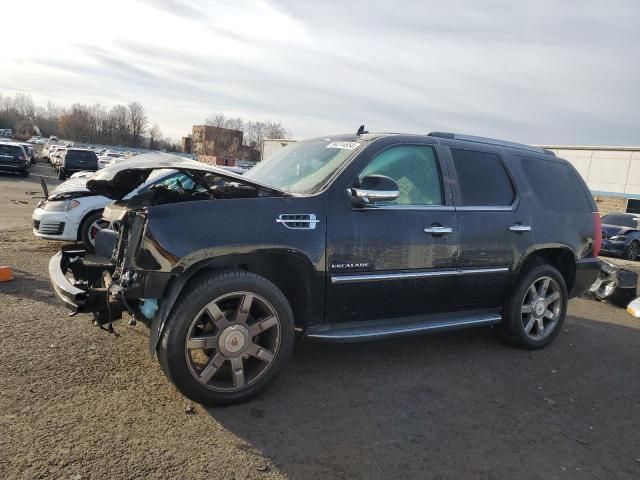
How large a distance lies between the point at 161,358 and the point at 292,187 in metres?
1.61

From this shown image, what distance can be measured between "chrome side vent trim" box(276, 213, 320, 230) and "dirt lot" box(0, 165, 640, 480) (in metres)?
1.22

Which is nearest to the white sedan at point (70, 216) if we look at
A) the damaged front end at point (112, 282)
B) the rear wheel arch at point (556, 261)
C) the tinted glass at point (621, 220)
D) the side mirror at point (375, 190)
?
the damaged front end at point (112, 282)

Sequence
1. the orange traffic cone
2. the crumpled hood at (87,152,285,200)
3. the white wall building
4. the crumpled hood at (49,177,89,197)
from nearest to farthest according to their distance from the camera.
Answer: the crumpled hood at (87,152,285,200) < the orange traffic cone < the crumpled hood at (49,177,89,197) < the white wall building

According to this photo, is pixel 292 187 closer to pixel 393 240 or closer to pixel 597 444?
pixel 393 240

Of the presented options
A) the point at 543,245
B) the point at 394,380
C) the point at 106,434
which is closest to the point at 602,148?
the point at 543,245

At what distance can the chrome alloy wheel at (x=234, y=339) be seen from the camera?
10.4 feet

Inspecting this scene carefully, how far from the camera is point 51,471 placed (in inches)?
96.4

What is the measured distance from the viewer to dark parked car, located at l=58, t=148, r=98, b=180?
2498 centimetres

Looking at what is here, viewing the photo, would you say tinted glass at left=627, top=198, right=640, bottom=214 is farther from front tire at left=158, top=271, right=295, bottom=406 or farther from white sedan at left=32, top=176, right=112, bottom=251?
front tire at left=158, top=271, right=295, bottom=406

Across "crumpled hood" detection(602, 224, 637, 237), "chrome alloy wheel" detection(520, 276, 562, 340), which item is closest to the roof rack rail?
"chrome alloy wheel" detection(520, 276, 562, 340)

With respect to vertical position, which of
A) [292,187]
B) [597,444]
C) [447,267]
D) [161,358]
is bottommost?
[597,444]

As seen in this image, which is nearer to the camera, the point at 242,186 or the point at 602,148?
the point at 242,186

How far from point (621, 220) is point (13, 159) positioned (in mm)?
27119

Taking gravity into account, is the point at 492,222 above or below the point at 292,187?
below
